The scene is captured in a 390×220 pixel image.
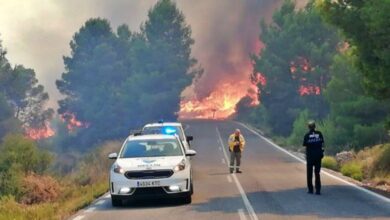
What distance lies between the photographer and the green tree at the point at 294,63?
5516 cm

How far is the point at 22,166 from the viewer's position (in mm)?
29594

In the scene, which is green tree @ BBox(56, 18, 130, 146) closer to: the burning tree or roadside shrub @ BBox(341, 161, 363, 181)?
the burning tree

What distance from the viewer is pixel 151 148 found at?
1520cm

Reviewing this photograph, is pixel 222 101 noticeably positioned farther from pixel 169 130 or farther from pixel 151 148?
pixel 151 148

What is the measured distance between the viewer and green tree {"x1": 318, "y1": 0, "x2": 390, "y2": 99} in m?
15.7

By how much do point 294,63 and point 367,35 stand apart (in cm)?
4212

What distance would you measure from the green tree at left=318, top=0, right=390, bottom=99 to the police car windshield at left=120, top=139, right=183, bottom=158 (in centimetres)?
610

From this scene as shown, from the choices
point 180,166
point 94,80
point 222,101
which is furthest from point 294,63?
point 222,101

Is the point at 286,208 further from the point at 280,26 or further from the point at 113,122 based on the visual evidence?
the point at 113,122

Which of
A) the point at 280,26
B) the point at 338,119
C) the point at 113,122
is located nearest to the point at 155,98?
the point at 113,122

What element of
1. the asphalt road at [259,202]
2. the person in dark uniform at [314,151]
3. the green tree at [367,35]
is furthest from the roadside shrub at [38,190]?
the green tree at [367,35]

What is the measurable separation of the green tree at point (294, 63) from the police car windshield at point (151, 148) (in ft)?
132

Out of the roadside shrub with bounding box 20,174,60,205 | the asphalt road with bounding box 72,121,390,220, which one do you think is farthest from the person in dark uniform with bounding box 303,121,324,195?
the roadside shrub with bounding box 20,174,60,205

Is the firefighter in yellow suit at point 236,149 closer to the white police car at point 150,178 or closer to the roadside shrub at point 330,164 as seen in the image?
the roadside shrub at point 330,164
